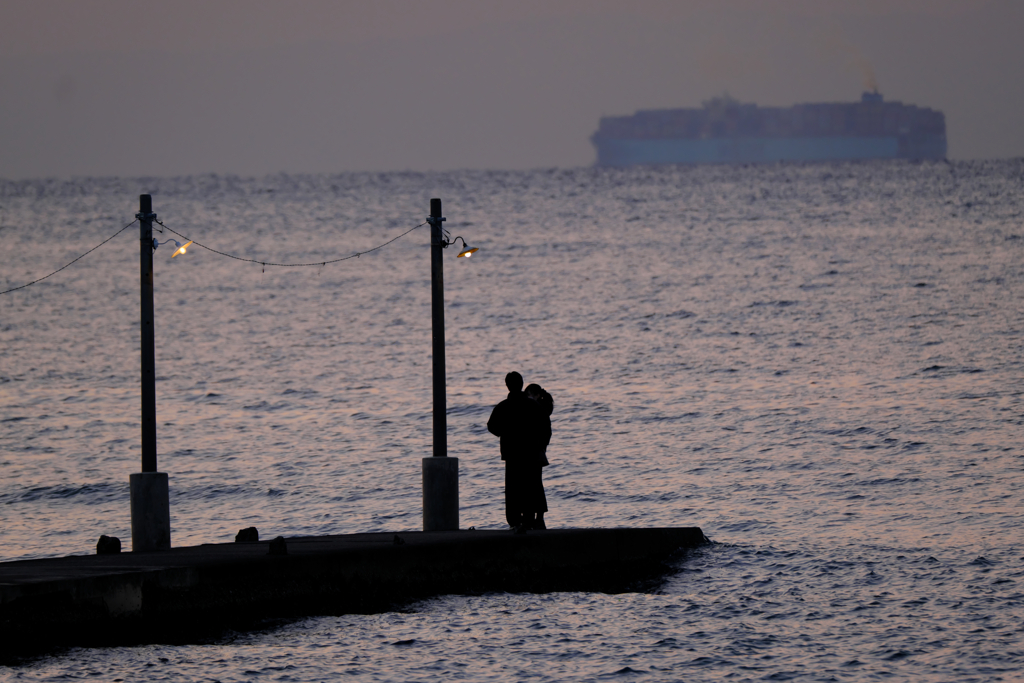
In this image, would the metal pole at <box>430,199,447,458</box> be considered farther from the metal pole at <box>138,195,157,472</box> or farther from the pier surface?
the metal pole at <box>138,195,157,472</box>

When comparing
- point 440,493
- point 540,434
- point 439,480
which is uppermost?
point 540,434

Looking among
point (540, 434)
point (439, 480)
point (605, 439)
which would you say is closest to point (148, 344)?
point (439, 480)

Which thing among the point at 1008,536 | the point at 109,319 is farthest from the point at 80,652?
the point at 109,319

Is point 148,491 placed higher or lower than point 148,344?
lower

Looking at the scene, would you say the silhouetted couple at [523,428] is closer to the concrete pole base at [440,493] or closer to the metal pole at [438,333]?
the concrete pole base at [440,493]

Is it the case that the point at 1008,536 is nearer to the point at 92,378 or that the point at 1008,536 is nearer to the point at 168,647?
the point at 168,647

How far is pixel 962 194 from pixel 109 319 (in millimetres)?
88931

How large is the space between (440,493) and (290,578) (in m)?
3.03

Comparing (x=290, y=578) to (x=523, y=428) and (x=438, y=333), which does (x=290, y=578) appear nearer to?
(x=523, y=428)

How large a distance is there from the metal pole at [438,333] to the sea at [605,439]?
2379 mm

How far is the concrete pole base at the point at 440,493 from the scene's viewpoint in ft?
52.3

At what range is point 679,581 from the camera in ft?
51.0

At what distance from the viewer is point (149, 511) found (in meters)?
14.5

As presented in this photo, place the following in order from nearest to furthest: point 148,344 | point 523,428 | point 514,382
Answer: point 514,382
point 523,428
point 148,344
